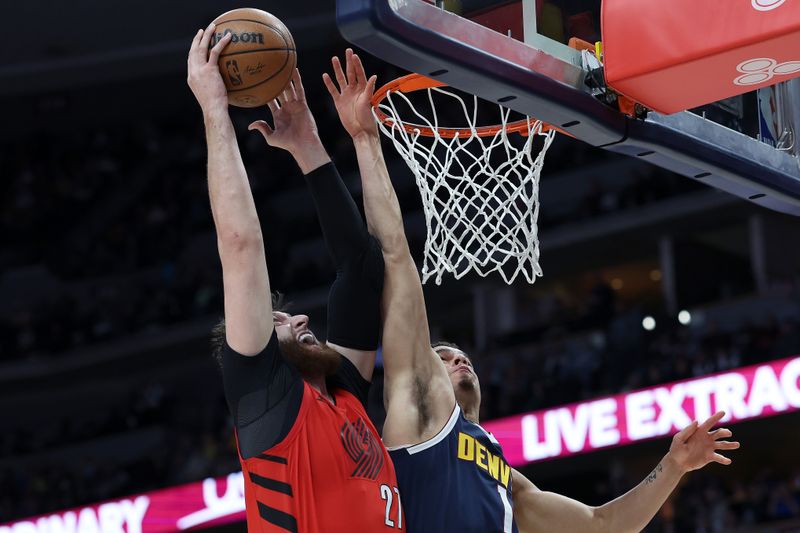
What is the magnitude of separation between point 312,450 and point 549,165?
1246cm

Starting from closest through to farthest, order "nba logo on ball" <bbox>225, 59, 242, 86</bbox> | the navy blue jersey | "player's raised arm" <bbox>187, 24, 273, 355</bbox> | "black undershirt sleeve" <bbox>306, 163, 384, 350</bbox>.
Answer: "player's raised arm" <bbox>187, 24, 273, 355</bbox>
"nba logo on ball" <bbox>225, 59, 242, 86</bbox>
the navy blue jersey
"black undershirt sleeve" <bbox>306, 163, 384, 350</bbox>

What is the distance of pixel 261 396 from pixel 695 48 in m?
1.43

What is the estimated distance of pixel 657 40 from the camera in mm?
3199

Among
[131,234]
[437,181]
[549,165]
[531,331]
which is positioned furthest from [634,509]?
Answer: [131,234]

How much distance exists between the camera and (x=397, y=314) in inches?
132

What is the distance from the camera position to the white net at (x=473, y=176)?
395 cm

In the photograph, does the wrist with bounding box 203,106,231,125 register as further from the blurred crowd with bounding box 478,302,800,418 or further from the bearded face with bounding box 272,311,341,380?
the blurred crowd with bounding box 478,302,800,418

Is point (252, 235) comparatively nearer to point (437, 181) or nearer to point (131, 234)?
point (437, 181)

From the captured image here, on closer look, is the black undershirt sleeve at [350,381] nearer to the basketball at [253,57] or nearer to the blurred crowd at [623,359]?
the basketball at [253,57]

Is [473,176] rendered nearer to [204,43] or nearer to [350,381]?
[350,381]

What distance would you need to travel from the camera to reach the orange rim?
12.2 ft

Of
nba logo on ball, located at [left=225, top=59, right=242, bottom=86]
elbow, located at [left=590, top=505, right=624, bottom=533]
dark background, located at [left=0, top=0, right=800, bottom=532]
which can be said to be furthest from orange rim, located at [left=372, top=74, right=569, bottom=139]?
dark background, located at [left=0, top=0, right=800, bottom=532]

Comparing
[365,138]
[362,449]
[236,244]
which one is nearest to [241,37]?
[365,138]

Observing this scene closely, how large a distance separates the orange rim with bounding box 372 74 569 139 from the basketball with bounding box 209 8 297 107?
0.52 metres
